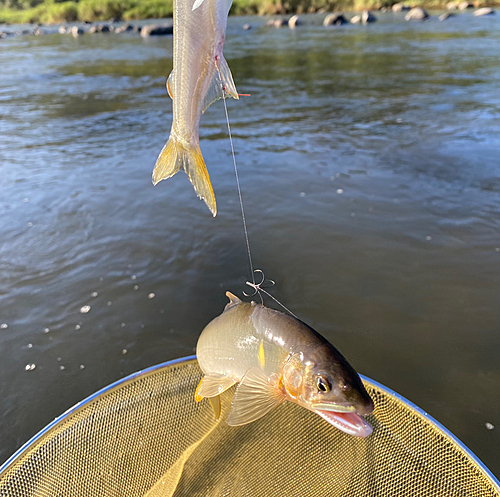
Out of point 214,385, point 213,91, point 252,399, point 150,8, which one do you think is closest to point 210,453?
point 214,385

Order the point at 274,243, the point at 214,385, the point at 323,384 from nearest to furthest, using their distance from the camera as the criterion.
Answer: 1. the point at 323,384
2. the point at 214,385
3. the point at 274,243

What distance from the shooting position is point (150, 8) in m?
48.2

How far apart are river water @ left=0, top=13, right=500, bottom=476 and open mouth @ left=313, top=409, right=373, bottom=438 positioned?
70.7 inches

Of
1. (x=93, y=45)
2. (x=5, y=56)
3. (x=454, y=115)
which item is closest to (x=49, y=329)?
(x=454, y=115)

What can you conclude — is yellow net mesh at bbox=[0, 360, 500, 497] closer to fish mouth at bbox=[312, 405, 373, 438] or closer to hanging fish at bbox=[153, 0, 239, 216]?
fish mouth at bbox=[312, 405, 373, 438]

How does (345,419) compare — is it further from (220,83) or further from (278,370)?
(220,83)

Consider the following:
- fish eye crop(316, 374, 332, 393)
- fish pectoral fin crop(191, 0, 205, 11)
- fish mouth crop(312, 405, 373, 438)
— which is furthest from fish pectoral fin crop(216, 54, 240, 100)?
fish mouth crop(312, 405, 373, 438)

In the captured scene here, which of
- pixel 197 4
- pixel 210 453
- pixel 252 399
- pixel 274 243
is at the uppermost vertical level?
pixel 197 4

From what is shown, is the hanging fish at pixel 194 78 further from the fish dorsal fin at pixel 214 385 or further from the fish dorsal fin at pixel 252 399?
the fish dorsal fin at pixel 214 385

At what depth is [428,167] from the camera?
6.70m

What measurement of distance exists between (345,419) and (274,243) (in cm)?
356

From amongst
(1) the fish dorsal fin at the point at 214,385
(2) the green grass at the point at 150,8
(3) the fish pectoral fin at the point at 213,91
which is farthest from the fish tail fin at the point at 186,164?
(2) the green grass at the point at 150,8

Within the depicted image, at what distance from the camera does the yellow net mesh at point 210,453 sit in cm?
214

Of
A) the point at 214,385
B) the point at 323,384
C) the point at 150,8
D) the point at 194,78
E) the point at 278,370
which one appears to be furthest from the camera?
the point at 150,8
